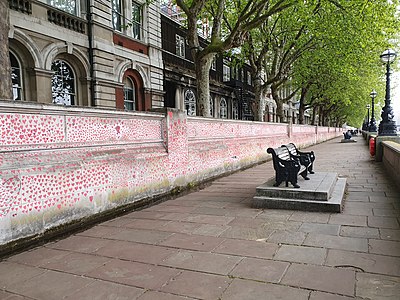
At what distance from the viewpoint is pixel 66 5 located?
44.2 feet

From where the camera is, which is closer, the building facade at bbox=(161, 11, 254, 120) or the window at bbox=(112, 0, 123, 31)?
the window at bbox=(112, 0, 123, 31)

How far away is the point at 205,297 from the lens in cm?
253

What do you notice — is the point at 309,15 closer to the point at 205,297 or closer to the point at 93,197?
the point at 93,197

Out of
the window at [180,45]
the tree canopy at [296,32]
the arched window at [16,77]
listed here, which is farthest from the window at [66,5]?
the window at [180,45]

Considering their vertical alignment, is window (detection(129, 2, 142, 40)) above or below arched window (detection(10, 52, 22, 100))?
above

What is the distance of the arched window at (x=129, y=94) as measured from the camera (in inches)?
664

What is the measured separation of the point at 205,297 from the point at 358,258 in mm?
1733

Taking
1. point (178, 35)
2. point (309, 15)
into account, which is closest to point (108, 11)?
point (178, 35)

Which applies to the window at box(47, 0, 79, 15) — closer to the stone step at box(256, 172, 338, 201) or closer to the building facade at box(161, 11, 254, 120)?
the building facade at box(161, 11, 254, 120)

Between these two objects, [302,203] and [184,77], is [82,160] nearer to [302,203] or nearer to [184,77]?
[302,203]

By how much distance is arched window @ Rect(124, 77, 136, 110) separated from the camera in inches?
664

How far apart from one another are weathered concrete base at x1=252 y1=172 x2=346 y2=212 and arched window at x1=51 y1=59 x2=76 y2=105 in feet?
34.8

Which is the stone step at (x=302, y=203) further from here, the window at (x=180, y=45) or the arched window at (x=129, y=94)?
the window at (x=180, y=45)

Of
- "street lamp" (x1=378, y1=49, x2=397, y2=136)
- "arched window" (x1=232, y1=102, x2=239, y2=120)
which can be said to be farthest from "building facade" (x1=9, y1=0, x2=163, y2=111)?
"arched window" (x1=232, y1=102, x2=239, y2=120)
